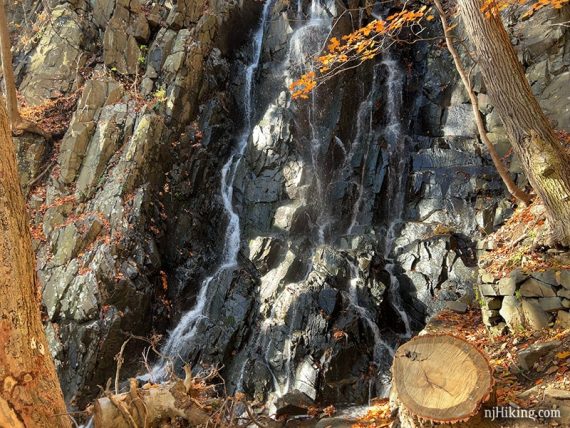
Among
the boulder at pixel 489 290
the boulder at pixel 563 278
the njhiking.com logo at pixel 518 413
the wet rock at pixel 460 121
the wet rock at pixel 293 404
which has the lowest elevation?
the wet rock at pixel 293 404

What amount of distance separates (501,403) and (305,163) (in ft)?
29.2

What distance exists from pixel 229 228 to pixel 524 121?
25.7 feet

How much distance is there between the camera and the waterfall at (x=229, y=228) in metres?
9.28

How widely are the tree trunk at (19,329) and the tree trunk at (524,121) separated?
5.25 metres

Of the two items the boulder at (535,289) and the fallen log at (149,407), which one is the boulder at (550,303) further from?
the fallen log at (149,407)

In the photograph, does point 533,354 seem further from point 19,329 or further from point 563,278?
point 19,329

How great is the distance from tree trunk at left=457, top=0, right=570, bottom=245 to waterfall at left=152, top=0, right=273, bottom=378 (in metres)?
5.74

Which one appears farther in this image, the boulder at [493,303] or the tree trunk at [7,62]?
the tree trunk at [7,62]

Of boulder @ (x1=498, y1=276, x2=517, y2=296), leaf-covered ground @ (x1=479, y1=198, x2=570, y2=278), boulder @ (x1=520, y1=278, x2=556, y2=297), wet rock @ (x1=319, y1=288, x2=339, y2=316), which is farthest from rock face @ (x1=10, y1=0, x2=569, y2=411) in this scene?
boulder @ (x1=520, y1=278, x2=556, y2=297)

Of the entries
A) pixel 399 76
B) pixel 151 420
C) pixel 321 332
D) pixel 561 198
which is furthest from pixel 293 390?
pixel 399 76

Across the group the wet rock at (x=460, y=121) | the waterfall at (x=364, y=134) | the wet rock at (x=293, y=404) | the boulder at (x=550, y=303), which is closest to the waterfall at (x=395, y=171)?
the waterfall at (x=364, y=134)

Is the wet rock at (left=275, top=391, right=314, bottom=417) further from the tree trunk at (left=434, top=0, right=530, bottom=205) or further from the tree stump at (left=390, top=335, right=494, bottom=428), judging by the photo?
the tree trunk at (left=434, top=0, right=530, bottom=205)

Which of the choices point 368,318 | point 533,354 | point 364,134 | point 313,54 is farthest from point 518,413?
point 313,54

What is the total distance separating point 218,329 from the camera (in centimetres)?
924
